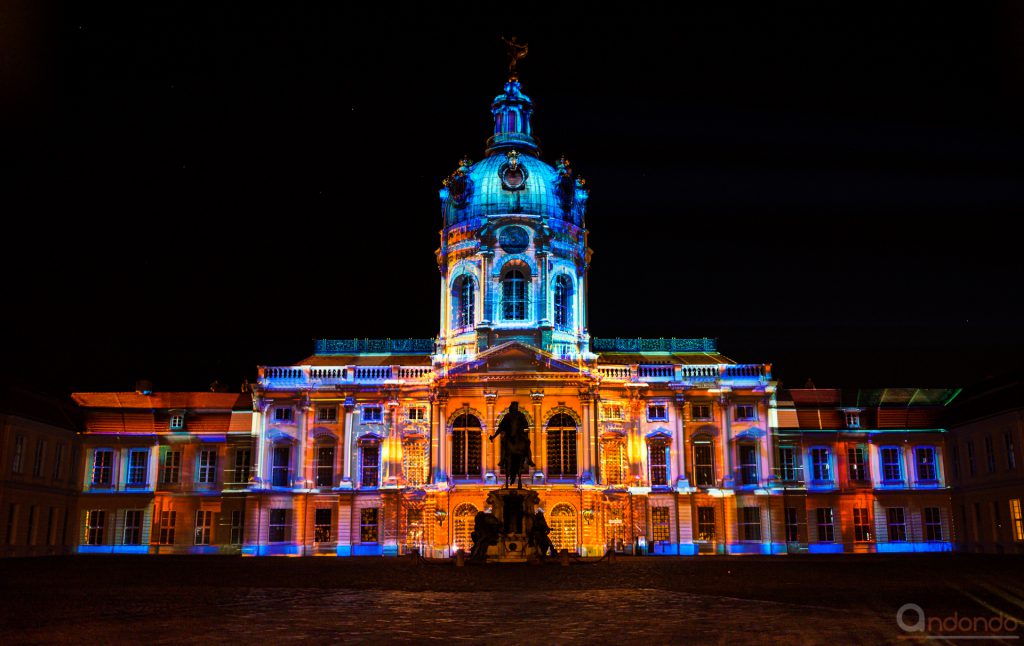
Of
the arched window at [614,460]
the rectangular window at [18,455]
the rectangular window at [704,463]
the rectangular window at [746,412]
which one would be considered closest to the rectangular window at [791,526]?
the rectangular window at [704,463]

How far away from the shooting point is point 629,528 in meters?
54.6

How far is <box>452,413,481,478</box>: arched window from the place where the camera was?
2127 inches

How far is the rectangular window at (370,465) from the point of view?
56.1 metres

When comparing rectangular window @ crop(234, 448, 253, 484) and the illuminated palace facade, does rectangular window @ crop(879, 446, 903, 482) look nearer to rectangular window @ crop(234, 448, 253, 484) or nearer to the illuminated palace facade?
the illuminated palace facade

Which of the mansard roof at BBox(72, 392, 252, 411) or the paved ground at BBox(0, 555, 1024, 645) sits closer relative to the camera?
the paved ground at BBox(0, 555, 1024, 645)

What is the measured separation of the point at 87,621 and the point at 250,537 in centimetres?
4139

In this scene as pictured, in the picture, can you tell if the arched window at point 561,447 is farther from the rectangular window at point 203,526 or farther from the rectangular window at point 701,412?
the rectangular window at point 203,526

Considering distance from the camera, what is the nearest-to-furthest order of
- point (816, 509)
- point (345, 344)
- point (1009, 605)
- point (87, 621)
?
1. point (87, 621)
2. point (1009, 605)
3. point (816, 509)
4. point (345, 344)

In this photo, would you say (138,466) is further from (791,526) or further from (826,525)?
(826,525)

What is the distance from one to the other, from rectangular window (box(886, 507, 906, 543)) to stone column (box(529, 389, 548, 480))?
869 inches

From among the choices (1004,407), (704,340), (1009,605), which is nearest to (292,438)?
(704,340)

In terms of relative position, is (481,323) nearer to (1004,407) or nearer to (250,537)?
(250,537)

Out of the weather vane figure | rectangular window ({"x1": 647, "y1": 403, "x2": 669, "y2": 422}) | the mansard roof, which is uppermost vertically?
the weather vane figure

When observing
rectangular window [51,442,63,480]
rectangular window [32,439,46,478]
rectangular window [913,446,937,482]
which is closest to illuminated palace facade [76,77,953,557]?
rectangular window [913,446,937,482]
